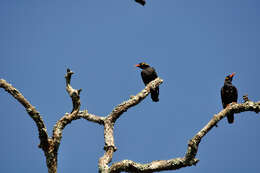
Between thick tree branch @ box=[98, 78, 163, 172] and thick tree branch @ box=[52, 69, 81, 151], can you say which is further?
thick tree branch @ box=[98, 78, 163, 172]

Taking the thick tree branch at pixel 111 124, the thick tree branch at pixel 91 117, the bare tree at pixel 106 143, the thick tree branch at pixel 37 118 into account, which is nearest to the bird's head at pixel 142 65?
the thick tree branch at pixel 111 124

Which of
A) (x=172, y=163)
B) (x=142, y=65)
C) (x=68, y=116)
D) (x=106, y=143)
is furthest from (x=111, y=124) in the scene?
(x=142, y=65)

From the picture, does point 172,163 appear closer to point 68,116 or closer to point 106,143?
point 106,143

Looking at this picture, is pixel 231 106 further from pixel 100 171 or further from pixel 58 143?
pixel 58 143

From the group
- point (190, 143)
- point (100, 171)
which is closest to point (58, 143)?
point (100, 171)

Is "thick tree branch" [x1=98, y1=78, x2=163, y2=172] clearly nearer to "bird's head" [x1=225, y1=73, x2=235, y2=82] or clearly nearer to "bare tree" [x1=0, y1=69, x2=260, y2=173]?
"bare tree" [x1=0, y1=69, x2=260, y2=173]

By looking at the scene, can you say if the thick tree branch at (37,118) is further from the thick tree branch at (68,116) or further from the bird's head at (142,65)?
the bird's head at (142,65)

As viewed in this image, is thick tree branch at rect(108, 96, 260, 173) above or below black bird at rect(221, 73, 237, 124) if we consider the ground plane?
below

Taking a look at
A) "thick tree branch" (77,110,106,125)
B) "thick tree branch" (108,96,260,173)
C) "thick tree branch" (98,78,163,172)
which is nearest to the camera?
"thick tree branch" (108,96,260,173)

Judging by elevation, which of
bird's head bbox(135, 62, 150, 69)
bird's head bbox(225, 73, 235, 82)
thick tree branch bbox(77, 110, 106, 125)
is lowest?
thick tree branch bbox(77, 110, 106, 125)

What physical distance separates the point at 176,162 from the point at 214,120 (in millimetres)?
871

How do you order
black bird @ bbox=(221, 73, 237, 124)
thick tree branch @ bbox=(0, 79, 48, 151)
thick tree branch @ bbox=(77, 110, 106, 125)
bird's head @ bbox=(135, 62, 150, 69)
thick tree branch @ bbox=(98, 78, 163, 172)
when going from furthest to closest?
bird's head @ bbox=(135, 62, 150, 69)
black bird @ bbox=(221, 73, 237, 124)
thick tree branch @ bbox=(77, 110, 106, 125)
thick tree branch @ bbox=(98, 78, 163, 172)
thick tree branch @ bbox=(0, 79, 48, 151)

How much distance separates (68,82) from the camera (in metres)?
4.89

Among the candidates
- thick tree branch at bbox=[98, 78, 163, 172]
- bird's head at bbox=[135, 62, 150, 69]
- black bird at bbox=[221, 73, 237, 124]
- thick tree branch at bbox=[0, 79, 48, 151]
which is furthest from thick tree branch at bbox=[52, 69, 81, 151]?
bird's head at bbox=[135, 62, 150, 69]
